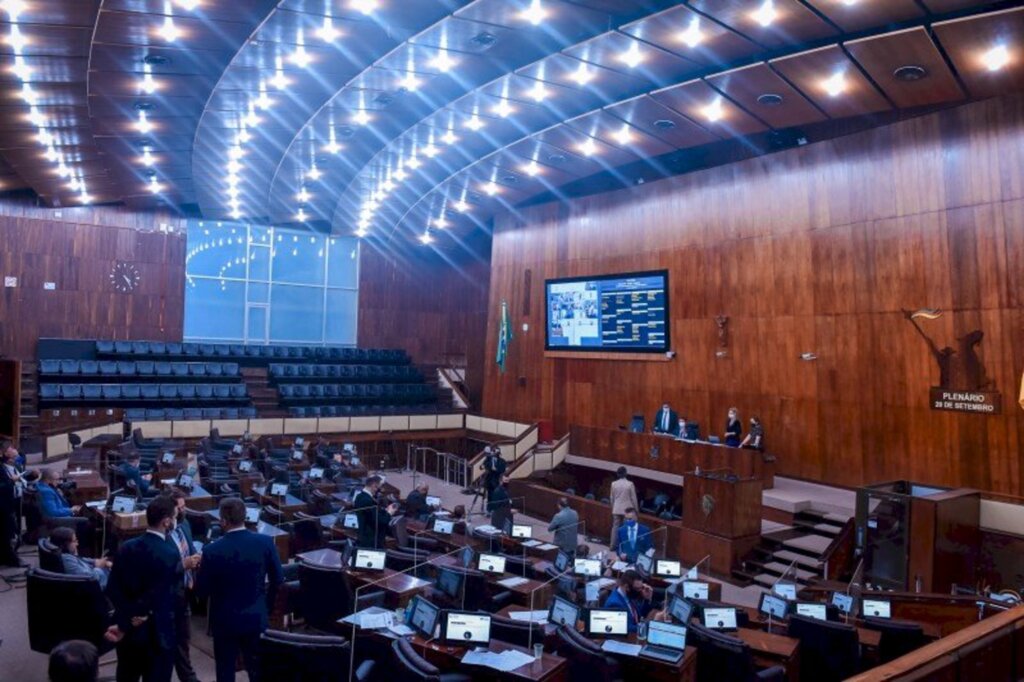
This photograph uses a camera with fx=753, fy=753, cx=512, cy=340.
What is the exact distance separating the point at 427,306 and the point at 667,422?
12.1m

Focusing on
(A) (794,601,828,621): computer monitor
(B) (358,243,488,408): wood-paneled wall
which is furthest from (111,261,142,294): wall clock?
(A) (794,601,828,621): computer monitor

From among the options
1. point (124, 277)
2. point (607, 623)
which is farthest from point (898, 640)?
point (124, 277)

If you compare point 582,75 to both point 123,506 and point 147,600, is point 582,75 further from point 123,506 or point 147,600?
point 147,600

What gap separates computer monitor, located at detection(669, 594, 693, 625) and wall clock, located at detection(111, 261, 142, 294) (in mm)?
17967

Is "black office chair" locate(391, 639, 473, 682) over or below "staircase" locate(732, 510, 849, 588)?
over

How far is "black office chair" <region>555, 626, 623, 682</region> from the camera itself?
450cm

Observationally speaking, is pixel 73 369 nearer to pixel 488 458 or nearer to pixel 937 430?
pixel 488 458

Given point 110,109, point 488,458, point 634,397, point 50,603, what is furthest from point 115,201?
point 50,603

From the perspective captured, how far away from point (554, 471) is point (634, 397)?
2.35 m

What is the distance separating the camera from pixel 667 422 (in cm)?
1446

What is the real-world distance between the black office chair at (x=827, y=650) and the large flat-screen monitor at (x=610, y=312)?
10.0 m

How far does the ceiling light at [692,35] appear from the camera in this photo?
9.27 meters

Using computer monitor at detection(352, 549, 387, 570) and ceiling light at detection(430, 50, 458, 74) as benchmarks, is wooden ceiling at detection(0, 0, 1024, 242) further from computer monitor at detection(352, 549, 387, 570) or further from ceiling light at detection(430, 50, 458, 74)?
computer monitor at detection(352, 549, 387, 570)

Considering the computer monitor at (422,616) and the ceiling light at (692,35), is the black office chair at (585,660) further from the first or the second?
the ceiling light at (692,35)
